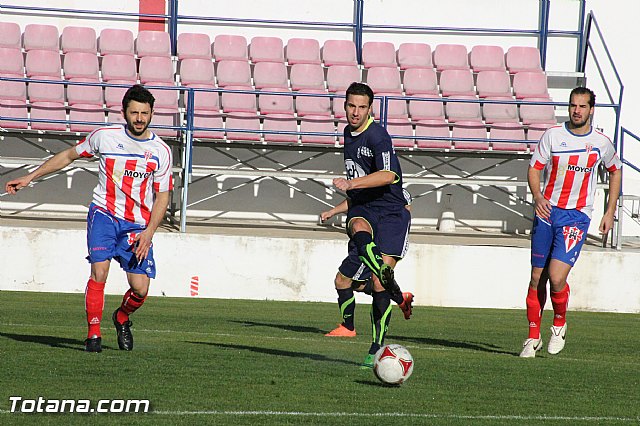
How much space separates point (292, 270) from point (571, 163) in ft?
21.3

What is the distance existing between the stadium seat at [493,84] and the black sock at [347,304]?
29.2ft

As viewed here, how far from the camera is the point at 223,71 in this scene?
17766 millimetres

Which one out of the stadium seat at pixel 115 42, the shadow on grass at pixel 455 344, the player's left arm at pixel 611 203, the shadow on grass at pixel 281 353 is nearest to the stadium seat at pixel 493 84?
the stadium seat at pixel 115 42

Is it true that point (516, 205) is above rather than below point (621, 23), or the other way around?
below

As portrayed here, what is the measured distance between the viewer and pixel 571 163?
348 inches

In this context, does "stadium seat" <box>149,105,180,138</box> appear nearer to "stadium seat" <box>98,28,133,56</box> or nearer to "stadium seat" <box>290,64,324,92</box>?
"stadium seat" <box>98,28,133,56</box>

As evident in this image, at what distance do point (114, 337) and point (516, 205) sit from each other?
11035mm

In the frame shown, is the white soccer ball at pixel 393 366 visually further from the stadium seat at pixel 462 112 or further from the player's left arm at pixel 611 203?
the stadium seat at pixel 462 112

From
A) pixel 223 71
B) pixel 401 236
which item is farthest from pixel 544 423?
pixel 223 71

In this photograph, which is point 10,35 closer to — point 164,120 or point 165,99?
point 165,99

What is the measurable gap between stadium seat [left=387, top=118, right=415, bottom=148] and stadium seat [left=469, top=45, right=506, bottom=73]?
2.28 metres

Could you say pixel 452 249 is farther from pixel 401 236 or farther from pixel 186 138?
pixel 401 236

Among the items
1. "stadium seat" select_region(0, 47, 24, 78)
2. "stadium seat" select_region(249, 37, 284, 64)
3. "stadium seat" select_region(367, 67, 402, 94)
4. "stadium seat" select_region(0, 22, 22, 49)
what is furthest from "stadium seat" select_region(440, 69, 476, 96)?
"stadium seat" select_region(0, 22, 22, 49)

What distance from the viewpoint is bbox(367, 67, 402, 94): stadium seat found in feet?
59.0
